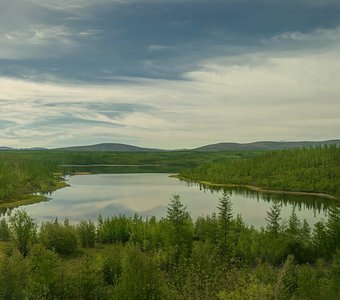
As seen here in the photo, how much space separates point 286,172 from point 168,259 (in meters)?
123

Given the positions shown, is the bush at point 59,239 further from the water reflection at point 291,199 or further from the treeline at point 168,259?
the water reflection at point 291,199

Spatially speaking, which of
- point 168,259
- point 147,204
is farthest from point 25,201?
point 168,259

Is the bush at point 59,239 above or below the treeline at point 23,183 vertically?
below

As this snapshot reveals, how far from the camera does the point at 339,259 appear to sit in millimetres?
34594

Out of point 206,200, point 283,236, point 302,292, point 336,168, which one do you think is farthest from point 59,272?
point 336,168

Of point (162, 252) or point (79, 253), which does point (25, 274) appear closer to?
point (162, 252)

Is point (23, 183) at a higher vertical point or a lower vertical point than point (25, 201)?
higher

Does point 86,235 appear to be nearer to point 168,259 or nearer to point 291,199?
point 168,259

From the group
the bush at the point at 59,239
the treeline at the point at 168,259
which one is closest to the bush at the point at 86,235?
the treeline at the point at 168,259

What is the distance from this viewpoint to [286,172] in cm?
15912

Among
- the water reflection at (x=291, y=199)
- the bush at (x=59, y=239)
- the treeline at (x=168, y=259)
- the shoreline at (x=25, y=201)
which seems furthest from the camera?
the water reflection at (x=291, y=199)

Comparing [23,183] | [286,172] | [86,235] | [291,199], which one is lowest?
[291,199]

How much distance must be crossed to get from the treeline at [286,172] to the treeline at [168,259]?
270 feet

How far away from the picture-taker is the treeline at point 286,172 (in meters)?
137
